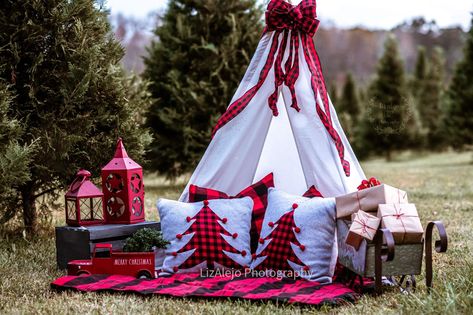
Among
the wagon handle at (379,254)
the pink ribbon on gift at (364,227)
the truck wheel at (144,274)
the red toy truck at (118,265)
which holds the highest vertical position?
the pink ribbon on gift at (364,227)

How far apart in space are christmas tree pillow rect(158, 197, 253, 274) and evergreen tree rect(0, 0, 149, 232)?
151cm

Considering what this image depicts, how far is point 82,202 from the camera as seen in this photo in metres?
4.76

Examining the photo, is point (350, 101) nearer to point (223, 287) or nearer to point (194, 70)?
point (194, 70)

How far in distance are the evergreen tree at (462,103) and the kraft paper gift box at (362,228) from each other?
58.5 feet

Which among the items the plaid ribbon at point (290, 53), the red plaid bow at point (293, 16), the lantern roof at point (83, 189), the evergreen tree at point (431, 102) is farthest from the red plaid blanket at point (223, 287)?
the evergreen tree at point (431, 102)

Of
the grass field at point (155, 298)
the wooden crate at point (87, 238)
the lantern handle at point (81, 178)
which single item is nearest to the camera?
the grass field at point (155, 298)

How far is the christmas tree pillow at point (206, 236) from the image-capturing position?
434 cm

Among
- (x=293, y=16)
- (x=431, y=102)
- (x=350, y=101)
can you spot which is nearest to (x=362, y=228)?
(x=293, y=16)

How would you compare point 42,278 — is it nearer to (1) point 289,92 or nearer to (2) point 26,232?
(2) point 26,232

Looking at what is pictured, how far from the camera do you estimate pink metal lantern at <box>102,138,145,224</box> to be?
4613 millimetres

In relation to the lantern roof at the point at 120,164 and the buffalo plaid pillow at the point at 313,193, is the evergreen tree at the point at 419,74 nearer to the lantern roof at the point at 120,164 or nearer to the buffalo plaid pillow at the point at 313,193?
the buffalo plaid pillow at the point at 313,193

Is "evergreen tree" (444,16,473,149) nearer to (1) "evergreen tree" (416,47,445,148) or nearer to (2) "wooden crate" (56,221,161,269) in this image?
(1) "evergreen tree" (416,47,445,148)

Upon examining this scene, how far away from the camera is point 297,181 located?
511 cm

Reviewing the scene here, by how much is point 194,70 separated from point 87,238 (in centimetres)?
630
